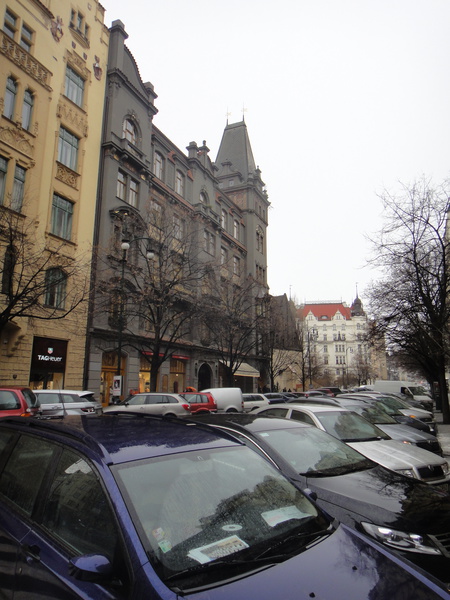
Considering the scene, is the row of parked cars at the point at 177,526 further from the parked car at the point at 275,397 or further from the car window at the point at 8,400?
the parked car at the point at 275,397

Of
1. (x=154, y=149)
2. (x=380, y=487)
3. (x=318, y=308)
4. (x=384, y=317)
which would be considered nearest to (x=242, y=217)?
(x=154, y=149)

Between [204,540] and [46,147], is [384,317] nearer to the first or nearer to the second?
[46,147]

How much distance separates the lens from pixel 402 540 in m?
3.47

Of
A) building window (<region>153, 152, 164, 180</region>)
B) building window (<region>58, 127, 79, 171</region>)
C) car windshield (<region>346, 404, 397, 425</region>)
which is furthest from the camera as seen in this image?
building window (<region>153, 152, 164, 180</region>)

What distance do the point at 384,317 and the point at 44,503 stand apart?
71.9 ft

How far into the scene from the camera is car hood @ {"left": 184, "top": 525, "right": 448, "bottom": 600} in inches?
76.6

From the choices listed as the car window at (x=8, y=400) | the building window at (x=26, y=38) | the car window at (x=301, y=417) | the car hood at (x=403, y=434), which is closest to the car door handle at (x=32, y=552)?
the car window at (x=301, y=417)

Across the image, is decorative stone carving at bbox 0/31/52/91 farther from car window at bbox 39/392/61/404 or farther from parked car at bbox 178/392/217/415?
parked car at bbox 178/392/217/415

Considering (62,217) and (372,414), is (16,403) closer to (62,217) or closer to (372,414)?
(372,414)

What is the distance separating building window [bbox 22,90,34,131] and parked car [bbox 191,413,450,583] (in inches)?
827

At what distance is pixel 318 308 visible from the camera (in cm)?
11950

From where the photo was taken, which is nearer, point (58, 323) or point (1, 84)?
point (1, 84)

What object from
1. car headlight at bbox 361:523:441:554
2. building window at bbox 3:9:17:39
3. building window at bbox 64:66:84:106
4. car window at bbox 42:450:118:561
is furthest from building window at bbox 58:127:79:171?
car headlight at bbox 361:523:441:554

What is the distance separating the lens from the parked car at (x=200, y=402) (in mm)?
20875
